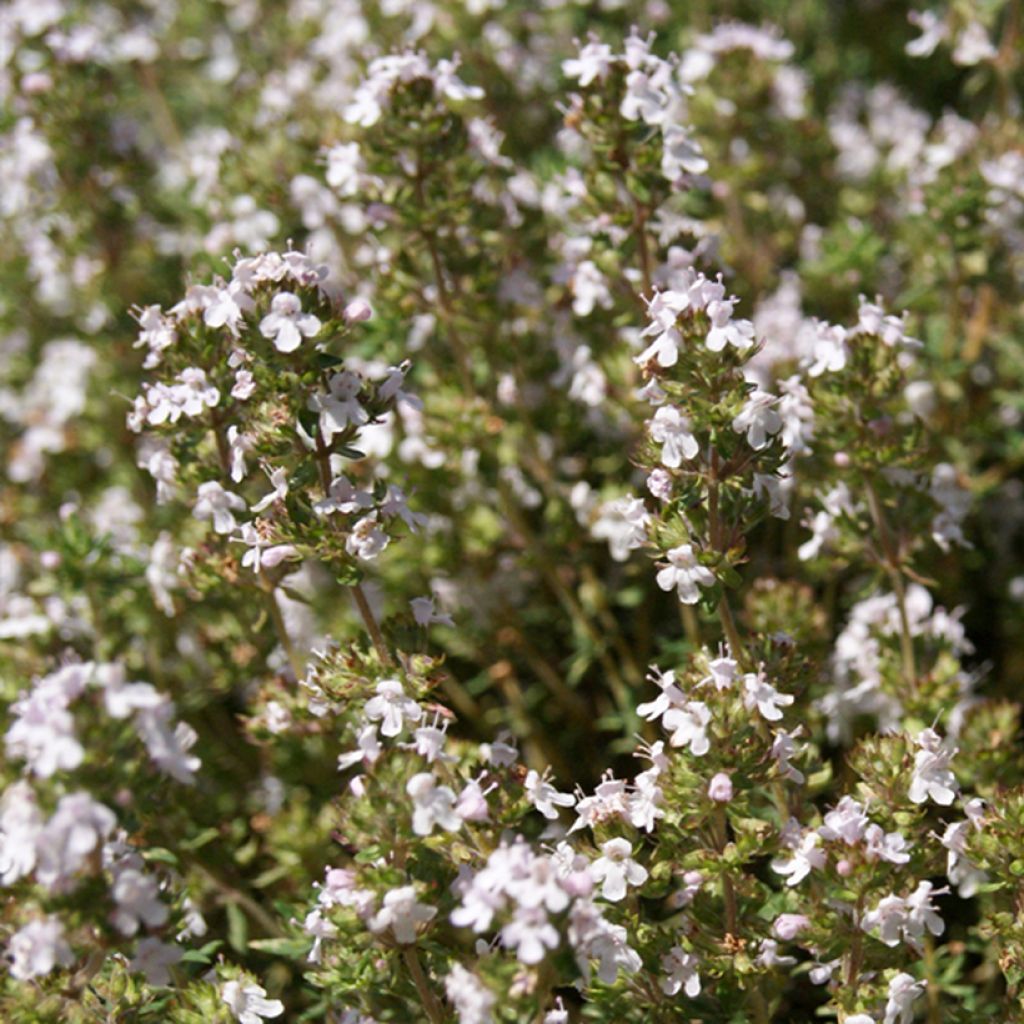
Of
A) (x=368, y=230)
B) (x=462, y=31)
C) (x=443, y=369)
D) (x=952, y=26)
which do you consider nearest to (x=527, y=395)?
(x=443, y=369)

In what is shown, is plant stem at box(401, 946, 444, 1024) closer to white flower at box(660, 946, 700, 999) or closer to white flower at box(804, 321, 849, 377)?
white flower at box(660, 946, 700, 999)

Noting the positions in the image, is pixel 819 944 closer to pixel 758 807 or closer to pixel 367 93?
pixel 758 807

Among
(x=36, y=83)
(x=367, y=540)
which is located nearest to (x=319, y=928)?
(x=367, y=540)

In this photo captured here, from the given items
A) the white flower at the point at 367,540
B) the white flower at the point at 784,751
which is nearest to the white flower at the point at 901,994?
the white flower at the point at 784,751

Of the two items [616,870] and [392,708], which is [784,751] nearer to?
[616,870]

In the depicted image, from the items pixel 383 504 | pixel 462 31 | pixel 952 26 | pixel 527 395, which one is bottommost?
pixel 383 504

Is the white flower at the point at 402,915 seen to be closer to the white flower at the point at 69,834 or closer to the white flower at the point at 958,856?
the white flower at the point at 69,834
